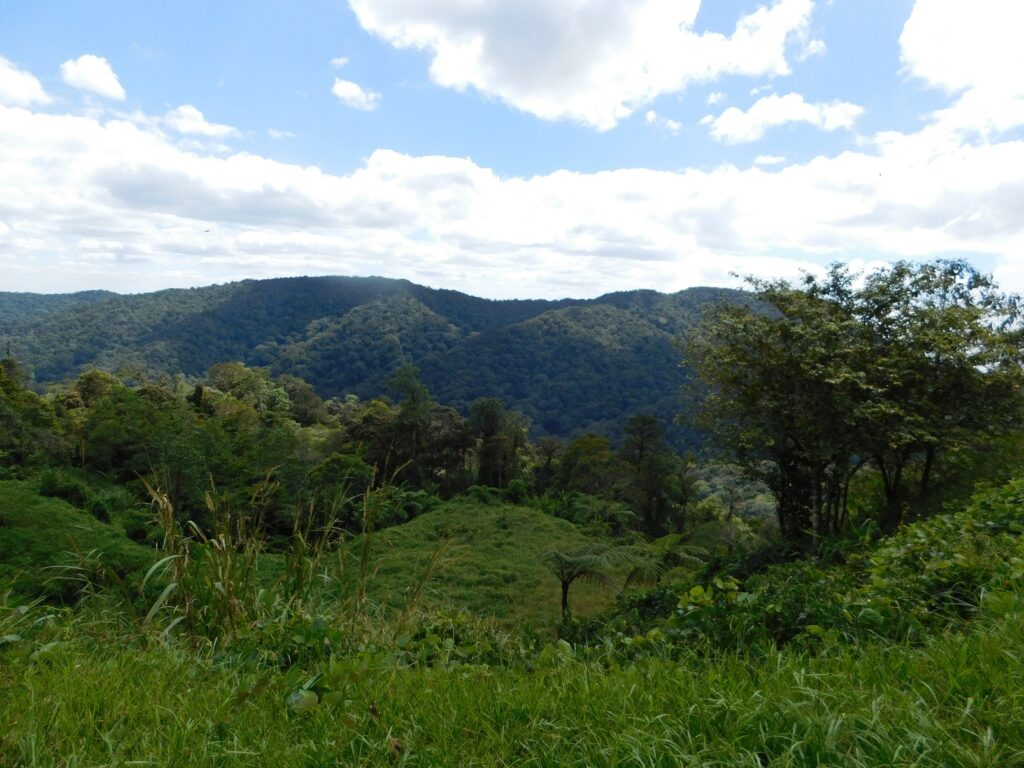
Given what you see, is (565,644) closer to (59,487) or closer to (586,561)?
(586,561)

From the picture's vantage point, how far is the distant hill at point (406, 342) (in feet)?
247

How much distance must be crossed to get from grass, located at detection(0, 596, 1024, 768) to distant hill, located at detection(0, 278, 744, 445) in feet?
186

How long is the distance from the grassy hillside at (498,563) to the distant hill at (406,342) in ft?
127

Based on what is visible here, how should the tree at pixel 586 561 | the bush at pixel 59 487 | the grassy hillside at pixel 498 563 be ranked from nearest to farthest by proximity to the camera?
the tree at pixel 586 561 → the grassy hillside at pixel 498 563 → the bush at pixel 59 487

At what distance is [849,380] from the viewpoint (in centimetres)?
877

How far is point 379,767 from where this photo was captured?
162cm

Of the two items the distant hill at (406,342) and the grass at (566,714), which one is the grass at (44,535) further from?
the distant hill at (406,342)

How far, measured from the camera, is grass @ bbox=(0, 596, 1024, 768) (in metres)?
1.50

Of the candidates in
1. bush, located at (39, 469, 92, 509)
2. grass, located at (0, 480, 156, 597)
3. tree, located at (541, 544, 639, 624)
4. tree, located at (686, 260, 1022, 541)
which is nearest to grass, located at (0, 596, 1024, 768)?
grass, located at (0, 480, 156, 597)

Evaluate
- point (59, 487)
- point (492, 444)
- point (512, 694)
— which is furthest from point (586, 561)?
point (492, 444)

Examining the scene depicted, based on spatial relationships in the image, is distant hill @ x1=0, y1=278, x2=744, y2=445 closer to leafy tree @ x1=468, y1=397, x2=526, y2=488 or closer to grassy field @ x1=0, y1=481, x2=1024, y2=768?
leafy tree @ x1=468, y1=397, x2=526, y2=488

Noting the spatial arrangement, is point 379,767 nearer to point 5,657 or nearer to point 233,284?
point 5,657

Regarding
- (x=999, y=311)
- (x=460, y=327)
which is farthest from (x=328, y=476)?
(x=460, y=327)

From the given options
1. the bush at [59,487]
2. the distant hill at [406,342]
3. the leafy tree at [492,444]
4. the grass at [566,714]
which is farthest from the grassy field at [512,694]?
the distant hill at [406,342]
